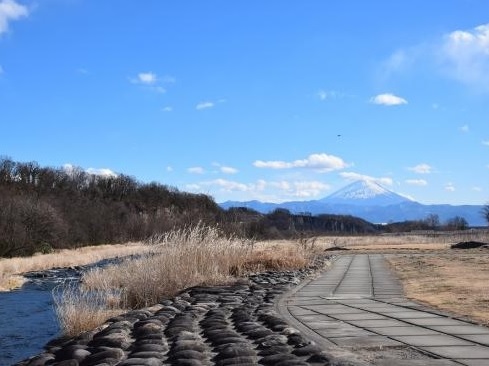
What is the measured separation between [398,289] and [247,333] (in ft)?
24.1

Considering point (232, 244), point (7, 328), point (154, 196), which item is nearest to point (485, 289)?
point (232, 244)

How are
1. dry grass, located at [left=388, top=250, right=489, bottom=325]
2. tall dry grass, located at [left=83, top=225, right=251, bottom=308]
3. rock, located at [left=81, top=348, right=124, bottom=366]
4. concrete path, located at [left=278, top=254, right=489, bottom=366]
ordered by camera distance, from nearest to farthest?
concrete path, located at [left=278, top=254, right=489, bottom=366], rock, located at [left=81, top=348, right=124, bottom=366], dry grass, located at [left=388, top=250, right=489, bottom=325], tall dry grass, located at [left=83, top=225, right=251, bottom=308]

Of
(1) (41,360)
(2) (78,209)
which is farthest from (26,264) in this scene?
(2) (78,209)

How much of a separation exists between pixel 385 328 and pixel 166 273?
8371 mm

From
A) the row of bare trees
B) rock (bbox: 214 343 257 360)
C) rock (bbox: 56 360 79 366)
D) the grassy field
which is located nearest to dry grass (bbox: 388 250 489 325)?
the grassy field

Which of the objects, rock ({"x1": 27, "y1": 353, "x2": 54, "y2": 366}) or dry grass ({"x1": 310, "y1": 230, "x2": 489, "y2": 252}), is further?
dry grass ({"x1": 310, "y1": 230, "x2": 489, "y2": 252})

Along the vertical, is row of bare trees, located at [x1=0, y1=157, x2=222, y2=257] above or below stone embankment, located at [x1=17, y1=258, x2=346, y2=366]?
above

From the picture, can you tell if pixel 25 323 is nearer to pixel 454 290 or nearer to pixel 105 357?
pixel 105 357

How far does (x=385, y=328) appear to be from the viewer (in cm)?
873

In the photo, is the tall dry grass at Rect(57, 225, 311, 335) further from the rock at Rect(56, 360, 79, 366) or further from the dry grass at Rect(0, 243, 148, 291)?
the dry grass at Rect(0, 243, 148, 291)

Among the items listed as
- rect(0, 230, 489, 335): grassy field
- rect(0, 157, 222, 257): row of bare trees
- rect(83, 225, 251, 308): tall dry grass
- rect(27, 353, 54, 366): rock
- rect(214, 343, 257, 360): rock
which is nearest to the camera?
rect(214, 343, 257, 360): rock

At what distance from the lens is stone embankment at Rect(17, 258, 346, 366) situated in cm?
706

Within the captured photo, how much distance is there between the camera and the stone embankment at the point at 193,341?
Answer: 7062 mm

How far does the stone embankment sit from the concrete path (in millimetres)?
399
